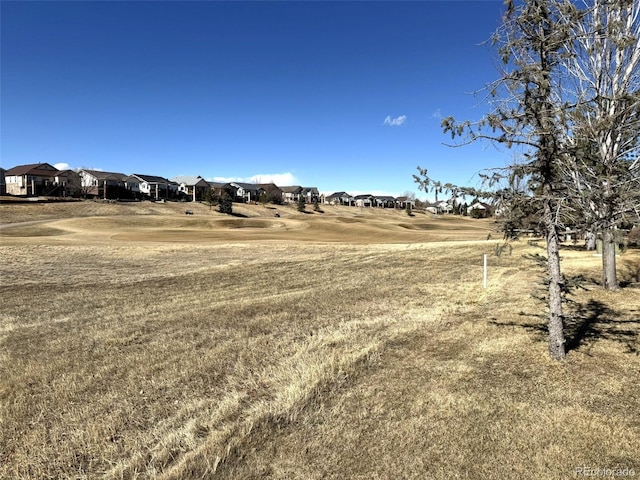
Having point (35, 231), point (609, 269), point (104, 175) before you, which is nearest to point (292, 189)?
point (104, 175)

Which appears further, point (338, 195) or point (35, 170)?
point (338, 195)

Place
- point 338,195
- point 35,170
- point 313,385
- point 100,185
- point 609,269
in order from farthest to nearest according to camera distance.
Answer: point 338,195, point 100,185, point 35,170, point 609,269, point 313,385

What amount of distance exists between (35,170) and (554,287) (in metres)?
99.1

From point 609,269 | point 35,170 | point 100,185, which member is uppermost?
point 35,170

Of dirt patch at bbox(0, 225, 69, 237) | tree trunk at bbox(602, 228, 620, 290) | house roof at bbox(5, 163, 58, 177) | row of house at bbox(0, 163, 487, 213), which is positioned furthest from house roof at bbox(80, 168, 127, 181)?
tree trunk at bbox(602, 228, 620, 290)

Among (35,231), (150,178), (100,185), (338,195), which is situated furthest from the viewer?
(338,195)

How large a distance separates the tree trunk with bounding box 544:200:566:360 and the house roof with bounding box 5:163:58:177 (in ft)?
323

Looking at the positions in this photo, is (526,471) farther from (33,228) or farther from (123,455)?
(33,228)

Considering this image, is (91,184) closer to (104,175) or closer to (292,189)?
(104,175)

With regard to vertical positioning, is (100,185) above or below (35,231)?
above

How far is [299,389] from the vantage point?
5.71 m

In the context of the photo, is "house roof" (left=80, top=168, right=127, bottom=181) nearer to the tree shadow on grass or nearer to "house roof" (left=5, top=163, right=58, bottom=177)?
"house roof" (left=5, top=163, right=58, bottom=177)

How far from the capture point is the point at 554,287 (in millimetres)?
6414

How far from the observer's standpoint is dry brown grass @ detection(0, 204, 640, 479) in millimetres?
4188
